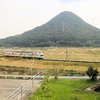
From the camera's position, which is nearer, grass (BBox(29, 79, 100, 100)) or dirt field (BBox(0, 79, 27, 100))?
grass (BBox(29, 79, 100, 100))

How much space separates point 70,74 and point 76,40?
16058cm

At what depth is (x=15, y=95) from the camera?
874 inches

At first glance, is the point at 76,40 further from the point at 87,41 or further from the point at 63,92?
the point at 63,92

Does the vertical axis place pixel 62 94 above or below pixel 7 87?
above

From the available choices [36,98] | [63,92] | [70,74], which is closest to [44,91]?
[63,92]

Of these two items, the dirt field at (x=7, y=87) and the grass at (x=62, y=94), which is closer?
the grass at (x=62, y=94)

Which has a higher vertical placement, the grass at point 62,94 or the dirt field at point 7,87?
the grass at point 62,94

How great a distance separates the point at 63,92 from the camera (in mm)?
23688

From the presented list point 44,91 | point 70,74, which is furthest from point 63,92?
point 70,74

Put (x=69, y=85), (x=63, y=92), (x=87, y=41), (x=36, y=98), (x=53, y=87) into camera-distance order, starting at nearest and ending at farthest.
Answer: (x=36, y=98) → (x=63, y=92) → (x=53, y=87) → (x=69, y=85) → (x=87, y=41)

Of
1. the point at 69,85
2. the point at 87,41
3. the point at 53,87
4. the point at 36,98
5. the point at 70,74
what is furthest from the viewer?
the point at 87,41

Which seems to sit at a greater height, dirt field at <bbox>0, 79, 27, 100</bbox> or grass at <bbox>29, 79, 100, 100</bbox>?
grass at <bbox>29, 79, 100, 100</bbox>

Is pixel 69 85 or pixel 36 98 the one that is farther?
pixel 69 85

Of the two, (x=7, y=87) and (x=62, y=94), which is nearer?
(x=62, y=94)
